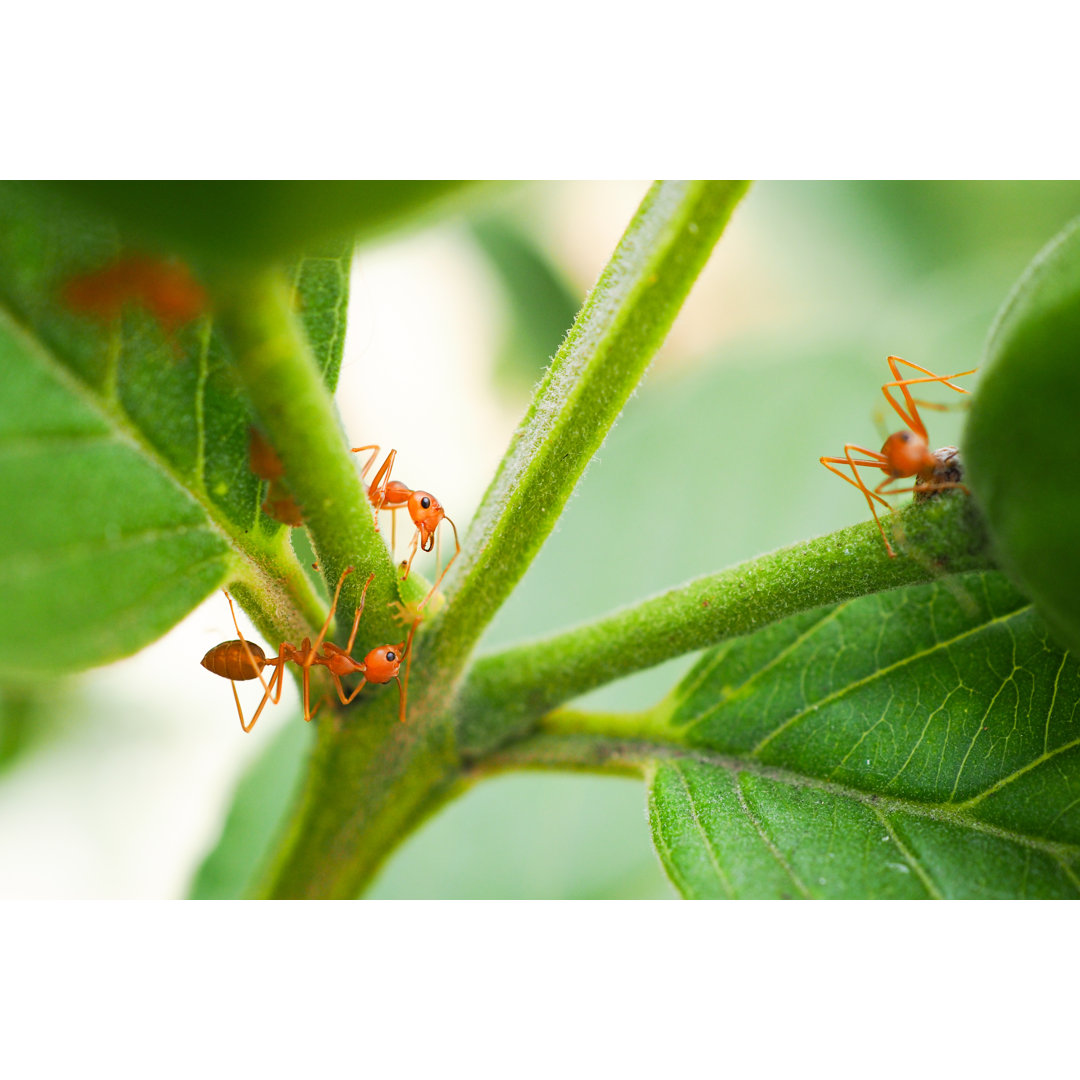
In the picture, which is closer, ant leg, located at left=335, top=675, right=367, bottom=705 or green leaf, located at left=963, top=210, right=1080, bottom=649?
green leaf, located at left=963, top=210, right=1080, bottom=649

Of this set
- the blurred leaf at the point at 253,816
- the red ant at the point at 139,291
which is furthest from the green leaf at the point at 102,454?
the blurred leaf at the point at 253,816

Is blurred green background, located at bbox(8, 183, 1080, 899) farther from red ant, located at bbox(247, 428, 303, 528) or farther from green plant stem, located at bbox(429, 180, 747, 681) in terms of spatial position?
red ant, located at bbox(247, 428, 303, 528)

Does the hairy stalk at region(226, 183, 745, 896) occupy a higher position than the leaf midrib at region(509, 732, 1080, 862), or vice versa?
the hairy stalk at region(226, 183, 745, 896)

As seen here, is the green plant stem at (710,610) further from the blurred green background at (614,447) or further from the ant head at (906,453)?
the blurred green background at (614,447)

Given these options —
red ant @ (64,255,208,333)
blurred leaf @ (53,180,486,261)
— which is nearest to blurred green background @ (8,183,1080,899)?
red ant @ (64,255,208,333)

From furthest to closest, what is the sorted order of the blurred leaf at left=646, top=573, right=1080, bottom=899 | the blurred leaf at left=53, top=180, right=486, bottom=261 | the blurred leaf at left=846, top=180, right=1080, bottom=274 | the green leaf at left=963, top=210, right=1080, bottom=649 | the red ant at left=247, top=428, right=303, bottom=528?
the blurred leaf at left=846, top=180, right=1080, bottom=274 → the blurred leaf at left=646, top=573, right=1080, bottom=899 → the red ant at left=247, top=428, right=303, bottom=528 → the green leaf at left=963, top=210, right=1080, bottom=649 → the blurred leaf at left=53, top=180, right=486, bottom=261
